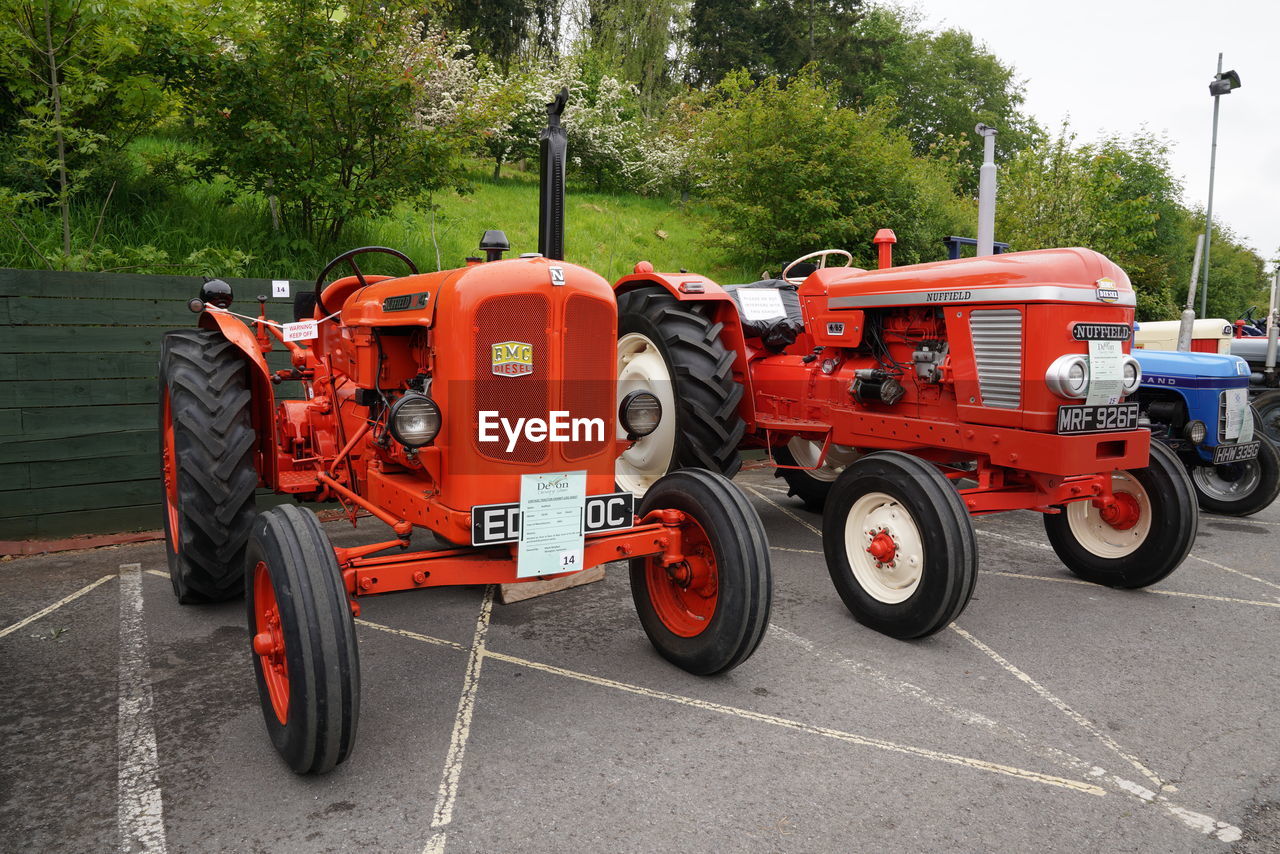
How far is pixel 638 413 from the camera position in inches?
113

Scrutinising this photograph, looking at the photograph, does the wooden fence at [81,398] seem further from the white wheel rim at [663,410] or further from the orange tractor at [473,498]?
the white wheel rim at [663,410]

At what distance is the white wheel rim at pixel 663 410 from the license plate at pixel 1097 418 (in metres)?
1.87

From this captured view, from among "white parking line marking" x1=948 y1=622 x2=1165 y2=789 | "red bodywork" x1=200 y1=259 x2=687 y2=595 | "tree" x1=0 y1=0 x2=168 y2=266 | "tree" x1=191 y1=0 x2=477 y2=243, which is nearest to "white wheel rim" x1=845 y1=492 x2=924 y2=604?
"white parking line marking" x1=948 y1=622 x2=1165 y2=789

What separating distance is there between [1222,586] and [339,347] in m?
4.47

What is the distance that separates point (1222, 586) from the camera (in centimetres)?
424

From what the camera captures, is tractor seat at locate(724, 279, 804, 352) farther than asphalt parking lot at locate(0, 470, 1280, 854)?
Yes

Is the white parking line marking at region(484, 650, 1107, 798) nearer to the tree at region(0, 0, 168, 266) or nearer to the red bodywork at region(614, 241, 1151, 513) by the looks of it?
the red bodywork at region(614, 241, 1151, 513)

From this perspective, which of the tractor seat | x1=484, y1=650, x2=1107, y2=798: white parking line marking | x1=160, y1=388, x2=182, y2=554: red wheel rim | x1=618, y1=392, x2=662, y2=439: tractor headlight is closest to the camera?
x1=484, y1=650, x2=1107, y2=798: white parking line marking

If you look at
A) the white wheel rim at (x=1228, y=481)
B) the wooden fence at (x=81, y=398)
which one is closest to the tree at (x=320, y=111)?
the wooden fence at (x=81, y=398)

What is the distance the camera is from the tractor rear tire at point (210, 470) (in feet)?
11.1

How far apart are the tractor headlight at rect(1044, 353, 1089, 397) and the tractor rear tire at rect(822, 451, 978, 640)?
654mm

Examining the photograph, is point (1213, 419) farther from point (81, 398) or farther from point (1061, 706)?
point (81, 398)

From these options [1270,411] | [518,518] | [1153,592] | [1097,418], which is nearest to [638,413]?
[518,518]

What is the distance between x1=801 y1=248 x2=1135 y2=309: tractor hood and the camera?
3.58m
